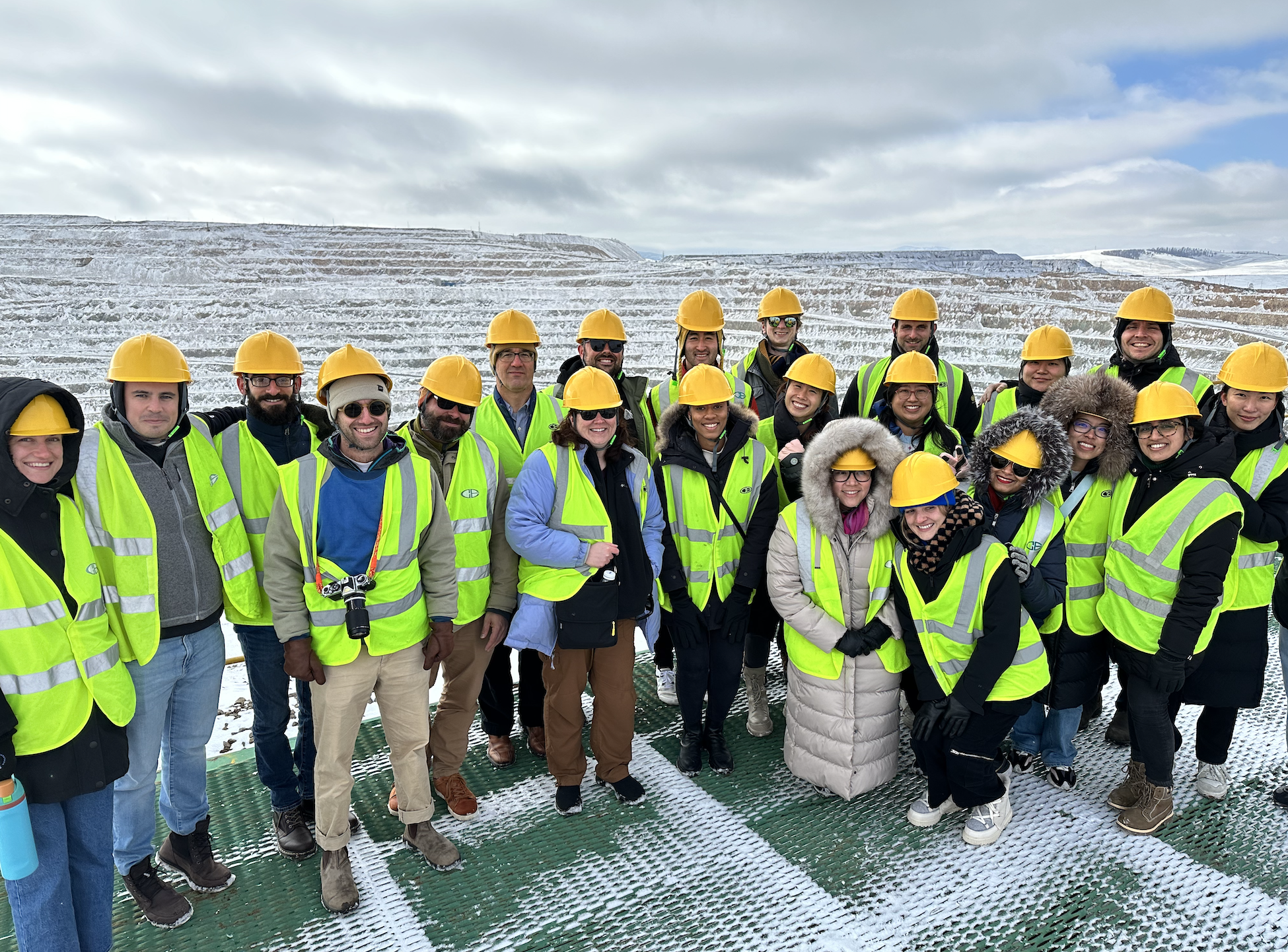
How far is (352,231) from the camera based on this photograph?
136 ft

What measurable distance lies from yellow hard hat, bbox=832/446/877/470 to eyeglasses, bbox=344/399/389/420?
1.89 meters

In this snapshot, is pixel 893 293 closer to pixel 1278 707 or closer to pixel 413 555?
pixel 1278 707

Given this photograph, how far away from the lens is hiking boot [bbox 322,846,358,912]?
9.27 ft

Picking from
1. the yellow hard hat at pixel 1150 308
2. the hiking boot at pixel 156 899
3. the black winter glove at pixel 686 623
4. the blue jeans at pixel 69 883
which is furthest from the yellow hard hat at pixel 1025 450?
the hiking boot at pixel 156 899

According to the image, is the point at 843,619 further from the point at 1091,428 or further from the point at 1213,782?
the point at 1213,782

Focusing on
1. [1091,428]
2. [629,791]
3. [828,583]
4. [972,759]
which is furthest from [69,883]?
[1091,428]

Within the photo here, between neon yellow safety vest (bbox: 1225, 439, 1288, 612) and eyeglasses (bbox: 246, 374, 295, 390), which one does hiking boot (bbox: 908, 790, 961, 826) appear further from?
eyeglasses (bbox: 246, 374, 295, 390)

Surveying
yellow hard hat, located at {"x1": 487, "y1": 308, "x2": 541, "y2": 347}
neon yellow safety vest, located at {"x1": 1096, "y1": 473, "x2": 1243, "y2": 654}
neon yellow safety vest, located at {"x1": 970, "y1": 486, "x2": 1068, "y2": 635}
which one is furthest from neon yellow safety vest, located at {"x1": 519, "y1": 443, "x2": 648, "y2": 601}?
neon yellow safety vest, located at {"x1": 1096, "y1": 473, "x2": 1243, "y2": 654}

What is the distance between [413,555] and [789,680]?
188cm

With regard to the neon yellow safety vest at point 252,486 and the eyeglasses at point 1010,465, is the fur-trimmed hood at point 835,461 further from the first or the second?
the neon yellow safety vest at point 252,486

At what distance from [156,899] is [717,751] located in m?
2.41

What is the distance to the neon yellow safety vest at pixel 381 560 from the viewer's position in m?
2.73

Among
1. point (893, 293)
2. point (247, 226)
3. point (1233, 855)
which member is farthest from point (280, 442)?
point (247, 226)

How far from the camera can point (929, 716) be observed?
3186 millimetres
